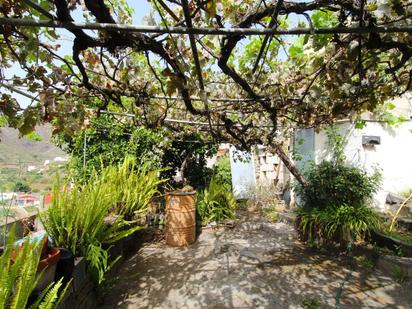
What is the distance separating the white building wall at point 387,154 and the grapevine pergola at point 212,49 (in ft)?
9.69

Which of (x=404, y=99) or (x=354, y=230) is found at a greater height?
(x=404, y=99)

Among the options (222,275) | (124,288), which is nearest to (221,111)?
(222,275)

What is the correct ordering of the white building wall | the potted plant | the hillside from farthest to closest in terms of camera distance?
the white building wall, the hillside, the potted plant

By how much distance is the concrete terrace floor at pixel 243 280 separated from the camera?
9.41 ft

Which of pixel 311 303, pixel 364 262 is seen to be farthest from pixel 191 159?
pixel 311 303

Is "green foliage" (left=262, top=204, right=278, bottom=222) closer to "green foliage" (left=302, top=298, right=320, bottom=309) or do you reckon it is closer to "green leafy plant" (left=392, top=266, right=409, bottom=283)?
"green leafy plant" (left=392, top=266, right=409, bottom=283)

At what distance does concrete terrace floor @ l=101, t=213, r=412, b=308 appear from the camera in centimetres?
287

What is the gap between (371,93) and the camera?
2354 mm

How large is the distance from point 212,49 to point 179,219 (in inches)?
142

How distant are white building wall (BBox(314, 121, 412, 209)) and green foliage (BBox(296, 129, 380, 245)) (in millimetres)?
1332

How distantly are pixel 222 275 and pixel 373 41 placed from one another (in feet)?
9.99

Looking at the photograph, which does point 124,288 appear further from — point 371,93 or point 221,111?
point 371,93

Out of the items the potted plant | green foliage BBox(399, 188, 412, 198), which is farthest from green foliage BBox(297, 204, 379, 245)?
the potted plant

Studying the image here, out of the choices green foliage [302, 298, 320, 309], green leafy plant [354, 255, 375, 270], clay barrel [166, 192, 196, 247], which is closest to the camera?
green foliage [302, 298, 320, 309]
